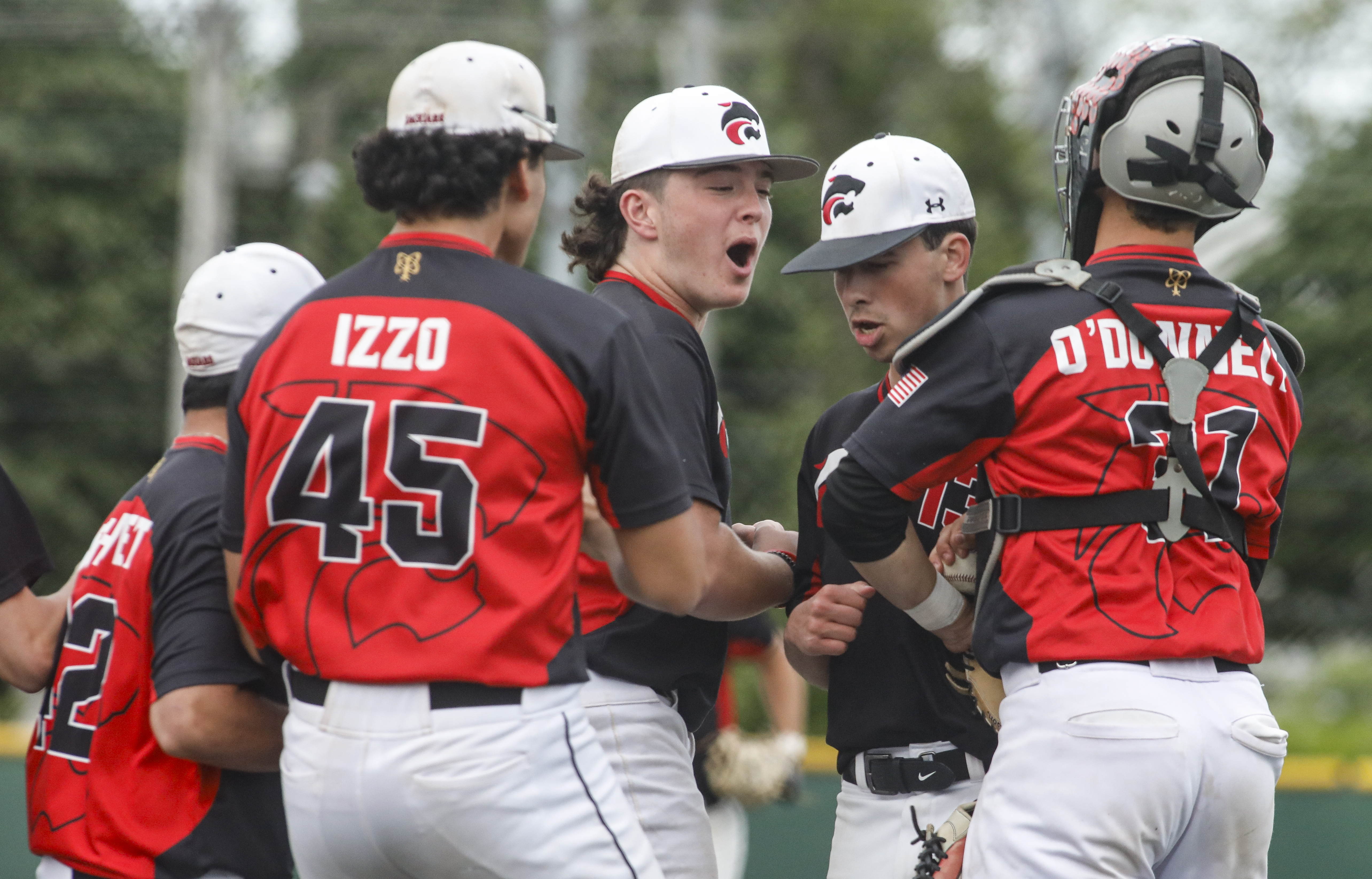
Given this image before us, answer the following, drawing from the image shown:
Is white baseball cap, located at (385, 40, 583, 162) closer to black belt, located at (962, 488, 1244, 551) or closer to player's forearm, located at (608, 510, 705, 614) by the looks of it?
player's forearm, located at (608, 510, 705, 614)

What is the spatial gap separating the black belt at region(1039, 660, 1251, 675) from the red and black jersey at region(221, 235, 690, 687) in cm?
90

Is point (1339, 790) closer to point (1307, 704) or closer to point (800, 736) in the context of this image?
point (800, 736)

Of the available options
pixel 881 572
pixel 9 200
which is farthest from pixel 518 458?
pixel 9 200

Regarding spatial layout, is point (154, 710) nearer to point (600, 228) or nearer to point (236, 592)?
point (236, 592)

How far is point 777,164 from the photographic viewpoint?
163 inches

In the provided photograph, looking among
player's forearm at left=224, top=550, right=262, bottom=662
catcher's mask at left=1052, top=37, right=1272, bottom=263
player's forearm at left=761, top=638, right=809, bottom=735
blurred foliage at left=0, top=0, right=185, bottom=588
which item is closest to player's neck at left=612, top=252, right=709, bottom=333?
catcher's mask at left=1052, top=37, right=1272, bottom=263

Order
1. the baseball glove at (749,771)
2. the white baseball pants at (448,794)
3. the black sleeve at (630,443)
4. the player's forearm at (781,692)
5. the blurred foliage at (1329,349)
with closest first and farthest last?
1. the white baseball pants at (448,794)
2. the black sleeve at (630,443)
3. the baseball glove at (749,771)
4. the player's forearm at (781,692)
5. the blurred foliage at (1329,349)

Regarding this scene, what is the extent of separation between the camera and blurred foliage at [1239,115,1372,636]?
1636 centimetres

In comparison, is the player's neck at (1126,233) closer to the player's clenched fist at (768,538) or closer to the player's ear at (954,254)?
the player's ear at (954,254)

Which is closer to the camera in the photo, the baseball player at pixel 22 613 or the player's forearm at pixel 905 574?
the player's forearm at pixel 905 574

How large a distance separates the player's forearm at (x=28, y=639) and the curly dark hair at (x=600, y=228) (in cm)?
167

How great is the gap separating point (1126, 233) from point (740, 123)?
119 cm

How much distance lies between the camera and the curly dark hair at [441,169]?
293cm

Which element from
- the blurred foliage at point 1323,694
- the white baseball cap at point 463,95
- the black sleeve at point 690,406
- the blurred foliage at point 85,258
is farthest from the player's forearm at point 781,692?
the blurred foliage at point 85,258
